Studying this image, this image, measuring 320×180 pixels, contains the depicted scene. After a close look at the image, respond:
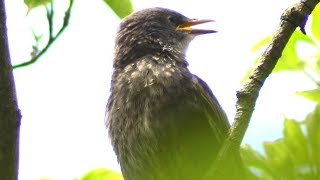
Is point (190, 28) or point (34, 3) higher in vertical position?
point (190, 28)

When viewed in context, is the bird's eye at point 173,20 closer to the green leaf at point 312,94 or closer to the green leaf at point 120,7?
the green leaf at point 120,7

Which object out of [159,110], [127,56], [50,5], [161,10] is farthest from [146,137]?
[161,10]

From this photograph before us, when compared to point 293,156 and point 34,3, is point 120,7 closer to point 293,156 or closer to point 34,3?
point 34,3

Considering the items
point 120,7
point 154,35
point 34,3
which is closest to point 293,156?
point 120,7

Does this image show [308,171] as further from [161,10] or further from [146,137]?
[161,10]

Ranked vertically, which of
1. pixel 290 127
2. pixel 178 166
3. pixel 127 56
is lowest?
pixel 290 127
